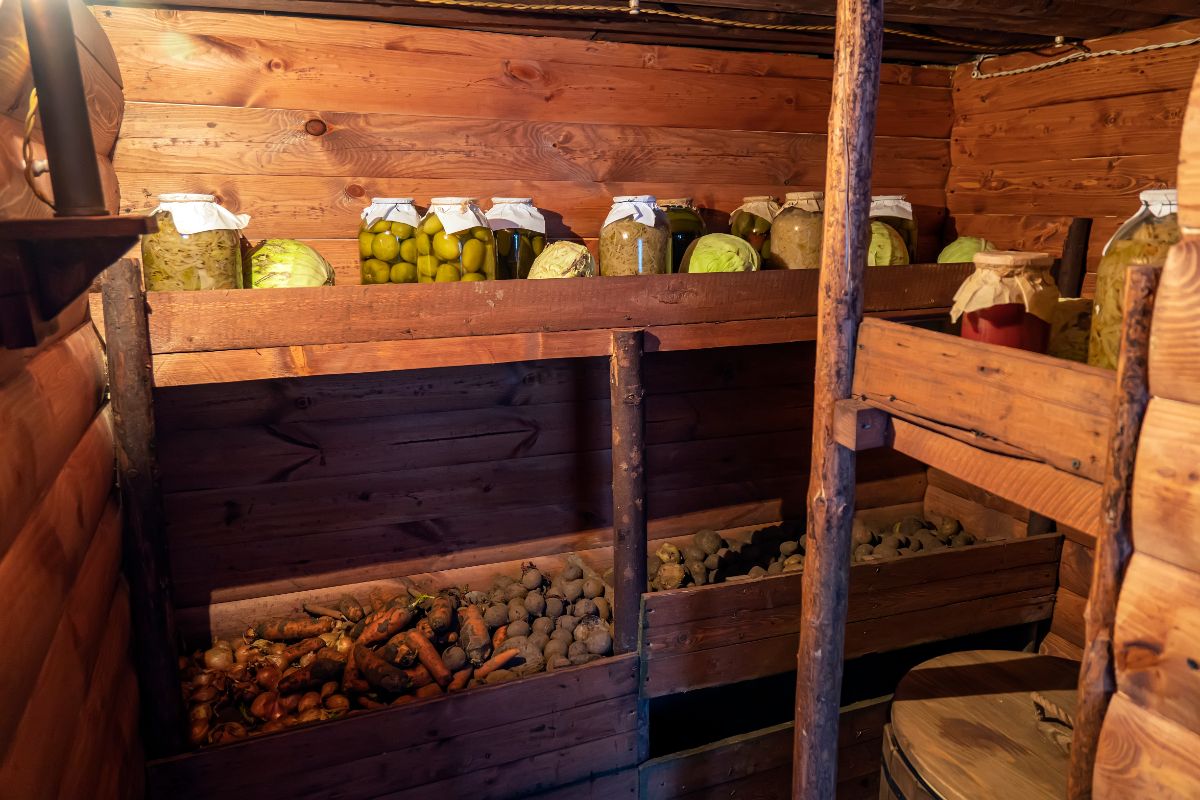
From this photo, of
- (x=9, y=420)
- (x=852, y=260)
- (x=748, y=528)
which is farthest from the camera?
(x=748, y=528)

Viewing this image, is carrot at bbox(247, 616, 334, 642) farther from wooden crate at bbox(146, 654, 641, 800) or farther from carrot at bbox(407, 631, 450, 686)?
wooden crate at bbox(146, 654, 641, 800)

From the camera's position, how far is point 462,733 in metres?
2.24

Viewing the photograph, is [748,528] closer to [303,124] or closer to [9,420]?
[303,124]

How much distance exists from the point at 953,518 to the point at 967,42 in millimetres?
1888

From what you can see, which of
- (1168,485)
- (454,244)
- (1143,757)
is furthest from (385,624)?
(1168,485)

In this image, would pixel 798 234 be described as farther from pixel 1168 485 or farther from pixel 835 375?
pixel 1168 485

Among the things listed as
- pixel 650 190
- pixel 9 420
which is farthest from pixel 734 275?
pixel 9 420

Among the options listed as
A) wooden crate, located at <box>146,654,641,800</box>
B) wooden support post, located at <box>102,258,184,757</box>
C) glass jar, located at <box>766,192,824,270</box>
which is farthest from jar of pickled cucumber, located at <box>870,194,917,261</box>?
wooden support post, located at <box>102,258,184,757</box>

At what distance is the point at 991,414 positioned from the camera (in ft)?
4.23

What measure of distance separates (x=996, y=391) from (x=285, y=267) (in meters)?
1.74

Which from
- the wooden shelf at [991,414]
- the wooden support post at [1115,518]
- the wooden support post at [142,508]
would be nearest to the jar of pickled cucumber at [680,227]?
the wooden shelf at [991,414]

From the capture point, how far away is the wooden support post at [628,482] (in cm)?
214

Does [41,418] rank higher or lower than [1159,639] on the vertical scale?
higher

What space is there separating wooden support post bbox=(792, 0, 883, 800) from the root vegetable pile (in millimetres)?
726
